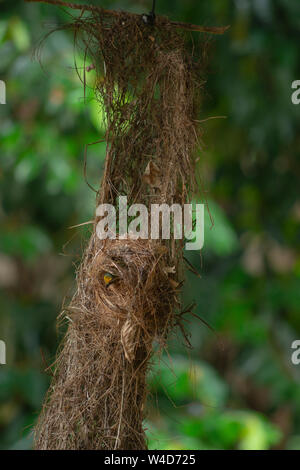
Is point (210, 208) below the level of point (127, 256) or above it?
above

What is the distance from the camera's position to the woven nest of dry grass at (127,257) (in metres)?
1.13

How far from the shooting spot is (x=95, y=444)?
3.71ft

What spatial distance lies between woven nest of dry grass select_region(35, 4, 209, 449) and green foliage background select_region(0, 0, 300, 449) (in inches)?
29.5

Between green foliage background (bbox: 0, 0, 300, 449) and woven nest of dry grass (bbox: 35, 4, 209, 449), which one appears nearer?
woven nest of dry grass (bbox: 35, 4, 209, 449)

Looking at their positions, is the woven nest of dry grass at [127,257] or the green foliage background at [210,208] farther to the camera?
the green foliage background at [210,208]

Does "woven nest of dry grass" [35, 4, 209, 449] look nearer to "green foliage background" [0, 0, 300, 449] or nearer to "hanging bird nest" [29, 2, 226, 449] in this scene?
"hanging bird nest" [29, 2, 226, 449]

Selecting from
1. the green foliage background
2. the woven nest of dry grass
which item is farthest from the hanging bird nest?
the green foliage background

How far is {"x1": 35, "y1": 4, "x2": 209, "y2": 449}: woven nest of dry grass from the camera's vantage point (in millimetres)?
1131

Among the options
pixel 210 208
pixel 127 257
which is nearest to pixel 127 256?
pixel 127 257

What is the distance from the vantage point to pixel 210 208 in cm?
293

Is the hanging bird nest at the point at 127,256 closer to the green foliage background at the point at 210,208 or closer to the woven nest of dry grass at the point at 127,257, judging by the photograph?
the woven nest of dry grass at the point at 127,257

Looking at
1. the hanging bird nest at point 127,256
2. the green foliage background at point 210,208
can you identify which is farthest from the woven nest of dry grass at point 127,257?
the green foliage background at point 210,208

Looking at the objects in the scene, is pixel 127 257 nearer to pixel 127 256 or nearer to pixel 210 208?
pixel 127 256

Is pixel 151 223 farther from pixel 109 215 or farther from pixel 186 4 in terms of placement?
pixel 186 4
